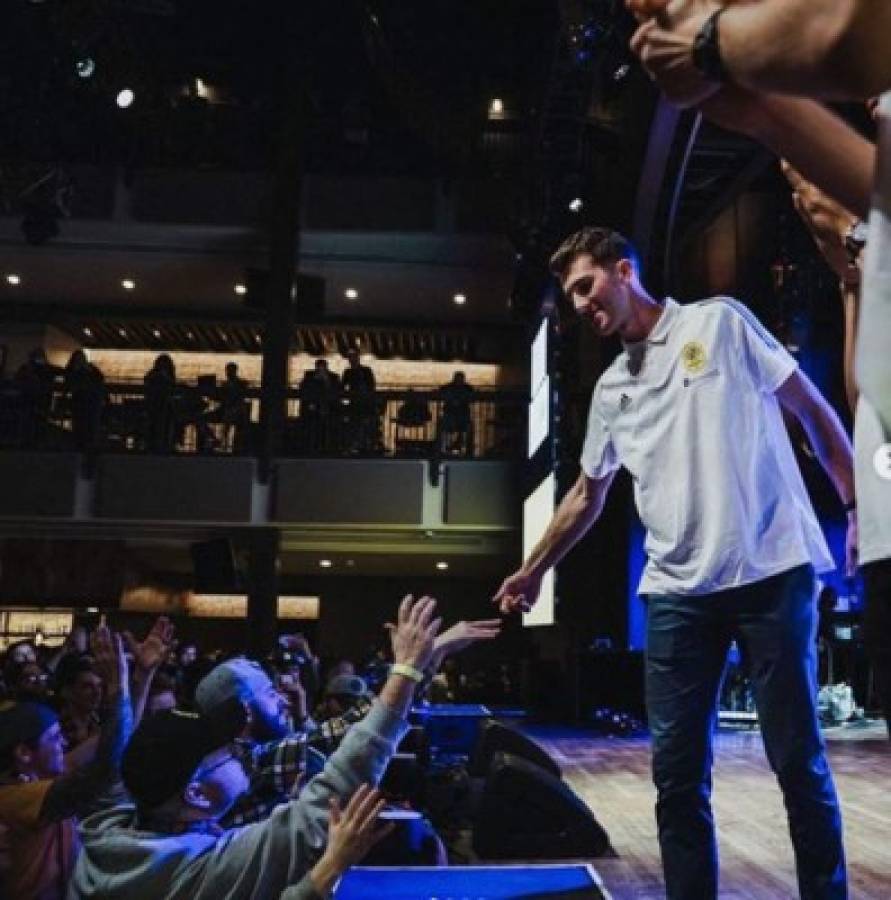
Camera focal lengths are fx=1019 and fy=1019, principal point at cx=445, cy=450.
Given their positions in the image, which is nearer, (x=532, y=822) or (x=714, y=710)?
(x=714, y=710)

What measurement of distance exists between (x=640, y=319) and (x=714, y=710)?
28.2 inches

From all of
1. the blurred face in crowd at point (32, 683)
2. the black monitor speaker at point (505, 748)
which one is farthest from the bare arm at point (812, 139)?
the blurred face in crowd at point (32, 683)

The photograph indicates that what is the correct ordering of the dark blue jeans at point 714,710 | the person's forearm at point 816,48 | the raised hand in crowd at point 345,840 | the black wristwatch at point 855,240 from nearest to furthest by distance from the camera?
the person's forearm at point 816,48 → the black wristwatch at point 855,240 → the raised hand in crowd at point 345,840 → the dark blue jeans at point 714,710

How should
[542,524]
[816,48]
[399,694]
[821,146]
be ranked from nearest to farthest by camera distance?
[816,48] < [821,146] < [399,694] < [542,524]

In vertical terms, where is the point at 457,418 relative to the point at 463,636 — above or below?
above

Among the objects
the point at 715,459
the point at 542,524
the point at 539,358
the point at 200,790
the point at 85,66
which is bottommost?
the point at 200,790

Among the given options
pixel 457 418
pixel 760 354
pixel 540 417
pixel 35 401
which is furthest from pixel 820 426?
pixel 35 401

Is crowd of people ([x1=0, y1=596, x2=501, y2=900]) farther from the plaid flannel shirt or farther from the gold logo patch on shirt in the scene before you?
the gold logo patch on shirt

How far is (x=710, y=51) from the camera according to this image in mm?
849

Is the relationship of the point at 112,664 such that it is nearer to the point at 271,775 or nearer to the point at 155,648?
the point at 155,648

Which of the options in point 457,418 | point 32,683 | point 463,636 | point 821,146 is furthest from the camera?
point 457,418

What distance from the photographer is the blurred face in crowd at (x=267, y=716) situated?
7.81ft

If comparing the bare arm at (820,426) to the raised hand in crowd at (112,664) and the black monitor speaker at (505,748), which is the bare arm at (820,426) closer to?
the raised hand in crowd at (112,664)

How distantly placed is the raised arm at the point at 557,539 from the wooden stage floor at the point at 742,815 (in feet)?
3.41
